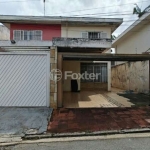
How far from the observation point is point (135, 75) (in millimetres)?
14625

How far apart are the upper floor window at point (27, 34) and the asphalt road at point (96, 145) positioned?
11654 millimetres

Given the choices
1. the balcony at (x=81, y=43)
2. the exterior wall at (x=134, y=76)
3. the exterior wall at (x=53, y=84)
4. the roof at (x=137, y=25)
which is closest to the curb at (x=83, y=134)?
the exterior wall at (x=53, y=84)

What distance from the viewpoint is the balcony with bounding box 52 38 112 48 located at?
10.9 metres

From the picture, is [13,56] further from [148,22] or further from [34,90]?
[148,22]

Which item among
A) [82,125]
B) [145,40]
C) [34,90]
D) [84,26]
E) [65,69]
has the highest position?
[84,26]

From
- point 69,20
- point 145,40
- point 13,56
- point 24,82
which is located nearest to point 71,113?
point 24,82

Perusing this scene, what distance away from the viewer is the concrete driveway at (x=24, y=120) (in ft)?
15.7

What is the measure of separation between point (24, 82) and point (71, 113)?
96.1 inches

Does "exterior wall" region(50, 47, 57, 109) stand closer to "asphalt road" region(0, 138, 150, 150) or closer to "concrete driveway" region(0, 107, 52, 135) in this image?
"concrete driveway" region(0, 107, 52, 135)

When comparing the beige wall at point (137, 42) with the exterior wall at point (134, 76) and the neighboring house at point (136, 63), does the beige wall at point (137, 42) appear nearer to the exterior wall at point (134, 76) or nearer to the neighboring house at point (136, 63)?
the neighboring house at point (136, 63)

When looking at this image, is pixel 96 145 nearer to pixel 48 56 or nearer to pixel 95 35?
pixel 48 56

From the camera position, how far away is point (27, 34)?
1429 cm

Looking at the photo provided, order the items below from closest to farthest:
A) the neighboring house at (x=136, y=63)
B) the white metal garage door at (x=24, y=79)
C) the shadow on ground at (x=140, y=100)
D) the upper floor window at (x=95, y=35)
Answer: the white metal garage door at (x=24, y=79) → the shadow on ground at (x=140, y=100) → the neighboring house at (x=136, y=63) → the upper floor window at (x=95, y=35)

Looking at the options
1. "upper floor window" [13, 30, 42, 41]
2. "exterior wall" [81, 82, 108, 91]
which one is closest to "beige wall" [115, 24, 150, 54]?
"exterior wall" [81, 82, 108, 91]
